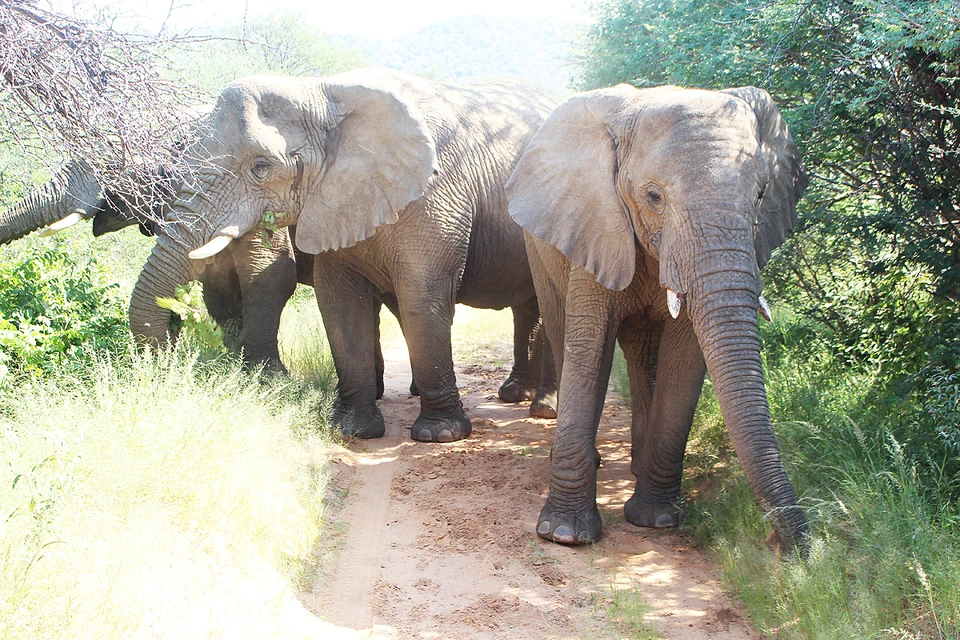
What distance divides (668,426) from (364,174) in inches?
120

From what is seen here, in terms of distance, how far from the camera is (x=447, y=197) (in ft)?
25.2

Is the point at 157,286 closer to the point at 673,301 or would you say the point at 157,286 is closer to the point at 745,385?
the point at 673,301

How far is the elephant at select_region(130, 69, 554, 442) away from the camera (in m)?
6.86

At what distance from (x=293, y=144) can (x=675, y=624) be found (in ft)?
14.2

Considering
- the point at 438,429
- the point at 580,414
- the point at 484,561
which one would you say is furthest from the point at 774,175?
the point at 438,429

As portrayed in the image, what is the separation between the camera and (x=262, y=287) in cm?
794

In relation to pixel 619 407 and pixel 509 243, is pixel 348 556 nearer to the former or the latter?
pixel 509 243

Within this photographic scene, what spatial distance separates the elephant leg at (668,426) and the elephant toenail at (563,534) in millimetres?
547

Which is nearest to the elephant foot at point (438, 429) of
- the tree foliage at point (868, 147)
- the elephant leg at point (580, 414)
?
the elephant leg at point (580, 414)

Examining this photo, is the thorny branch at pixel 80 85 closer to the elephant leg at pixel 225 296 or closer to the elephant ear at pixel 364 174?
the elephant ear at pixel 364 174

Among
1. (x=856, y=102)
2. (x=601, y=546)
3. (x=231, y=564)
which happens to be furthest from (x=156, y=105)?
(x=856, y=102)

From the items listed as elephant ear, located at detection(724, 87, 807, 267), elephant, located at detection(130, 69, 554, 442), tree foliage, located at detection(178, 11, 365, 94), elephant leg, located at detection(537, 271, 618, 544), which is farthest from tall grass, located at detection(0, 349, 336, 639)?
tree foliage, located at detection(178, 11, 365, 94)

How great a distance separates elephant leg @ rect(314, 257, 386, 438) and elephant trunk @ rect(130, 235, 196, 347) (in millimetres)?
1276

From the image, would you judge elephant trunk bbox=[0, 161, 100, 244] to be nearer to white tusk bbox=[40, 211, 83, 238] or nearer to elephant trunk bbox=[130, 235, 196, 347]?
white tusk bbox=[40, 211, 83, 238]
